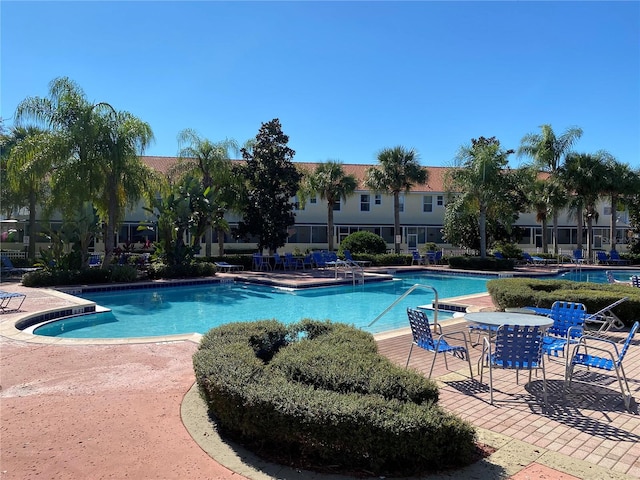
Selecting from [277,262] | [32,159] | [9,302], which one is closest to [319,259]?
[277,262]

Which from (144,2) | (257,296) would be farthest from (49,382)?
(257,296)

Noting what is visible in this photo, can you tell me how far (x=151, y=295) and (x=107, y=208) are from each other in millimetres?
5258

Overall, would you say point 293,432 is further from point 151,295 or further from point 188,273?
point 188,273

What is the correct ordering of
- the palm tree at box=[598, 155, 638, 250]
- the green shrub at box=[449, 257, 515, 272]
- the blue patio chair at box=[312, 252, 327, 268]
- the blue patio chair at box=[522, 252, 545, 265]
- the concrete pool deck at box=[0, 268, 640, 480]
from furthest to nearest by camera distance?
the palm tree at box=[598, 155, 638, 250], the blue patio chair at box=[522, 252, 545, 265], the green shrub at box=[449, 257, 515, 272], the blue patio chair at box=[312, 252, 327, 268], the concrete pool deck at box=[0, 268, 640, 480]

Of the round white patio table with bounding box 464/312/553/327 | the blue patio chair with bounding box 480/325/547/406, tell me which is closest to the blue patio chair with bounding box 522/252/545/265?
the round white patio table with bounding box 464/312/553/327

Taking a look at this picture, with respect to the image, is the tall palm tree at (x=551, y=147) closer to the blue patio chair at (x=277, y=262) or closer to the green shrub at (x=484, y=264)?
the green shrub at (x=484, y=264)

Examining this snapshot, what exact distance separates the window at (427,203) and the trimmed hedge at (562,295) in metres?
27.4

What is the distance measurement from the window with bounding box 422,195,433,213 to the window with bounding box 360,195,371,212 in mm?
4745

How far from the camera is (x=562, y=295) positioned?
1042cm

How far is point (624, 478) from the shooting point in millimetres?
3588

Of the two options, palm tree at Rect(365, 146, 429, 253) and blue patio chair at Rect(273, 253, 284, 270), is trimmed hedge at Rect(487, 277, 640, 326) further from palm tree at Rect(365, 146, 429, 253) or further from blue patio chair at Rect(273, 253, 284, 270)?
palm tree at Rect(365, 146, 429, 253)

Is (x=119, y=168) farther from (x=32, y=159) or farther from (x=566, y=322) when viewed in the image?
(x=566, y=322)

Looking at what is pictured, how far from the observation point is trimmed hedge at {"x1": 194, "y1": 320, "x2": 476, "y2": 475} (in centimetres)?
358

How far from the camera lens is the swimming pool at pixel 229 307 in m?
11.7
